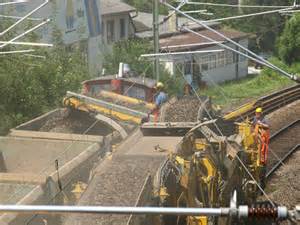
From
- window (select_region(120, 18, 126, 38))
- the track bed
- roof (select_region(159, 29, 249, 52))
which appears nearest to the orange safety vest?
the track bed

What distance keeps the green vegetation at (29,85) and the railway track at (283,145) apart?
6.07 metres

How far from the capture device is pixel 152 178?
739 cm

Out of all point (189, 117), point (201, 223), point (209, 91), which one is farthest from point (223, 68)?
point (201, 223)

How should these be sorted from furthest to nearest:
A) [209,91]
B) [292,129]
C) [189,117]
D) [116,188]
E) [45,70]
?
[209,91], [292,129], [45,70], [189,117], [116,188]

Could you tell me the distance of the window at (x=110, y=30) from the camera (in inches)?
1544

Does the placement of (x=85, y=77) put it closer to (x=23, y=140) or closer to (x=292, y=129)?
(x=292, y=129)

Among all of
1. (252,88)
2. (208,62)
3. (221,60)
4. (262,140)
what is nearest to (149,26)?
(221,60)

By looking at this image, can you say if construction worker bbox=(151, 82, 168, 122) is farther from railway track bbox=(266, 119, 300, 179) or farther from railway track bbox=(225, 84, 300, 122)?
railway track bbox=(225, 84, 300, 122)

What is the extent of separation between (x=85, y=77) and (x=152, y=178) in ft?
47.1

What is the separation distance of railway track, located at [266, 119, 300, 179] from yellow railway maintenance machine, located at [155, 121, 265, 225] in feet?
10.7

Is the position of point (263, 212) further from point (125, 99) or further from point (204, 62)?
point (204, 62)

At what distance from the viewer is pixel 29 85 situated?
1739 cm

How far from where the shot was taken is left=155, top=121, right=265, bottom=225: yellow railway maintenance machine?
7898 mm

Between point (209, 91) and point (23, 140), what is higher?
point (23, 140)
